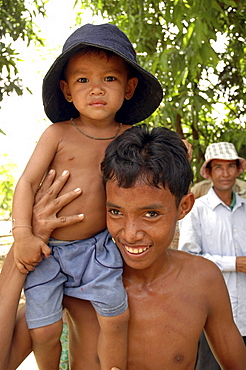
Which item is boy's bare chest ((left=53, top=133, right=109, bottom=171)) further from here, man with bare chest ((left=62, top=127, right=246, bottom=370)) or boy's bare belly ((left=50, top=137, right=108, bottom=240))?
man with bare chest ((left=62, top=127, right=246, bottom=370))

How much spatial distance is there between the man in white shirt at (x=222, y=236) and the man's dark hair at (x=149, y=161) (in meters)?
2.34

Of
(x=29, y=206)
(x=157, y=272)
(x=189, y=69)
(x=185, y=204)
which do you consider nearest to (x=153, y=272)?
(x=157, y=272)

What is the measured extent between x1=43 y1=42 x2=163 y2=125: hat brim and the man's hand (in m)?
0.34

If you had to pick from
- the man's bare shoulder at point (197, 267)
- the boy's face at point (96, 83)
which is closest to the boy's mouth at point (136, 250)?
the man's bare shoulder at point (197, 267)

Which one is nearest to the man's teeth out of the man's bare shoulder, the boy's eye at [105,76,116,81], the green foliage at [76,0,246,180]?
the man's bare shoulder

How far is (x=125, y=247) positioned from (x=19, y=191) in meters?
0.49

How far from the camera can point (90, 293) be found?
1878mm

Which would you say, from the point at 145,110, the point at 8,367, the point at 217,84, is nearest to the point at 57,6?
the point at 217,84

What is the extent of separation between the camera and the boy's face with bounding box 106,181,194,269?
5.76 feet

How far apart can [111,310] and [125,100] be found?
0.95 meters

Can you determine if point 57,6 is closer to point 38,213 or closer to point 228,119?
point 228,119

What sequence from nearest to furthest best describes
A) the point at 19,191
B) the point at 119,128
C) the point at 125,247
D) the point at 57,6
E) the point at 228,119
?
the point at 125,247 < the point at 19,191 < the point at 119,128 < the point at 228,119 < the point at 57,6

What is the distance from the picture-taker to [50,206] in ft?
6.31

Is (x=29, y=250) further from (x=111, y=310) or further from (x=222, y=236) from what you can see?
(x=222, y=236)
